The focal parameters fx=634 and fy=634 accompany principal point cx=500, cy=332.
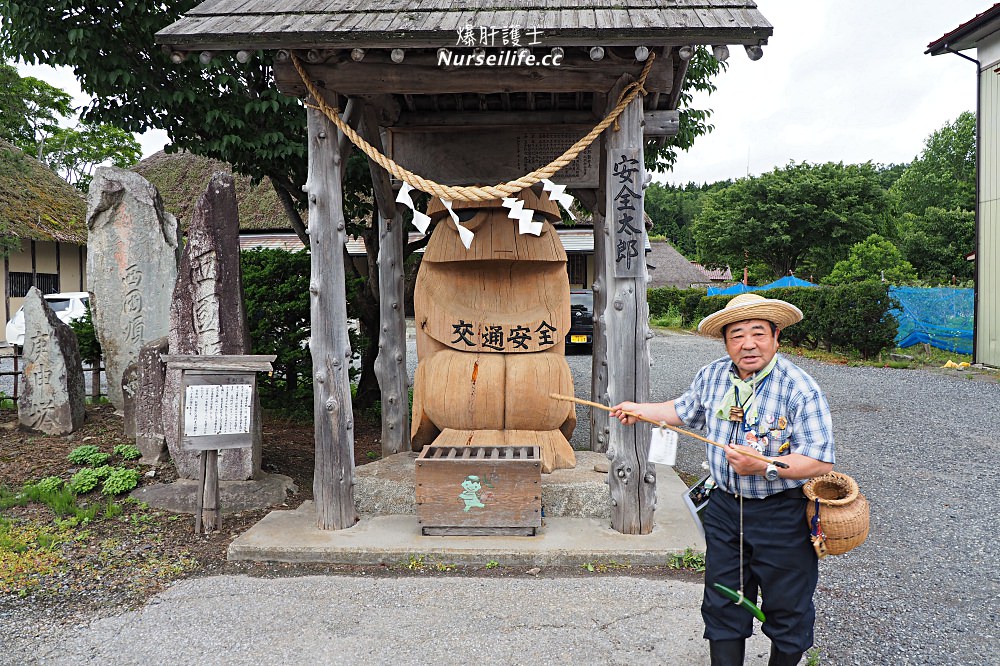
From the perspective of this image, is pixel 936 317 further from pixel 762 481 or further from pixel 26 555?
pixel 26 555

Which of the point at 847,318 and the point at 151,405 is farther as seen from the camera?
the point at 847,318

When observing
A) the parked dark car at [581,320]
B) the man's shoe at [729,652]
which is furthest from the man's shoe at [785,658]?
the parked dark car at [581,320]

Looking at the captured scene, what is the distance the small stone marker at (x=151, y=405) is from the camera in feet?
16.4

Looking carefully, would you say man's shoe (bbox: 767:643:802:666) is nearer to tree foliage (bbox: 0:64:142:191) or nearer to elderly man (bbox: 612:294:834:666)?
elderly man (bbox: 612:294:834:666)

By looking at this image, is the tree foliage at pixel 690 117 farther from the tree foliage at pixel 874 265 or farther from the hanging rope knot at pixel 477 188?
the tree foliage at pixel 874 265

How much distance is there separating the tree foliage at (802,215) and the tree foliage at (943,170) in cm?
327

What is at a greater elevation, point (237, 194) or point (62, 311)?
point (237, 194)

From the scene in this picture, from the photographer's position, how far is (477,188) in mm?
3443

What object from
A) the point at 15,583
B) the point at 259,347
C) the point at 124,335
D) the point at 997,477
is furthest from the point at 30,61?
the point at 997,477

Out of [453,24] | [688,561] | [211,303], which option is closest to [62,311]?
[211,303]

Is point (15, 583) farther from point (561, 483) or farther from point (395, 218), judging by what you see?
point (395, 218)

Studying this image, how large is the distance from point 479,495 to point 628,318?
4.32ft

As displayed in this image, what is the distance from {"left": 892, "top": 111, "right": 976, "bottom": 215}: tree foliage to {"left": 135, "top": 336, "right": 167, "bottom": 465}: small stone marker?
95.5ft

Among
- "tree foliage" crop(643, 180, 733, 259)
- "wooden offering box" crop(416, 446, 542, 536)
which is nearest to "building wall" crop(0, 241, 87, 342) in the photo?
"wooden offering box" crop(416, 446, 542, 536)
